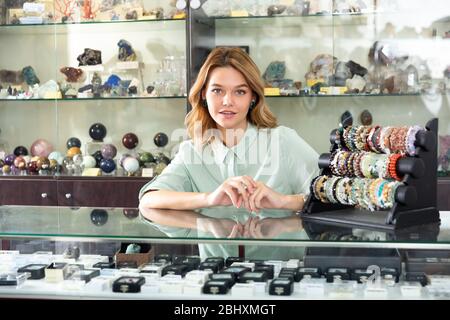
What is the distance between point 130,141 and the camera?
440 cm

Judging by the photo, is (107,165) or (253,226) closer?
(253,226)

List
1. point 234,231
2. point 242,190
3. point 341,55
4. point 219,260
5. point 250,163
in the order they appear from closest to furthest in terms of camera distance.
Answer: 1. point 234,231
2. point 219,260
3. point 242,190
4. point 250,163
5. point 341,55

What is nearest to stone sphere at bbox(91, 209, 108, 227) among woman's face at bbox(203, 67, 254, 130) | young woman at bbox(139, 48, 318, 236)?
young woman at bbox(139, 48, 318, 236)

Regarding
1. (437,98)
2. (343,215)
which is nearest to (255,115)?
(343,215)

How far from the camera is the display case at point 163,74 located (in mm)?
4090

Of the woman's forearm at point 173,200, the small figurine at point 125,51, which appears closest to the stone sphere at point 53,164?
the small figurine at point 125,51

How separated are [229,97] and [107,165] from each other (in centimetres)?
167

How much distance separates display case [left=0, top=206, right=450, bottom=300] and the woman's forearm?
0.92 ft

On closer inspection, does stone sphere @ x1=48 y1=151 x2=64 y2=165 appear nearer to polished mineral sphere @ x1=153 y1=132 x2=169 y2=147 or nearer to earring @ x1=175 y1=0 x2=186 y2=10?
polished mineral sphere @ x1=153 y1=132 x2=169 y2=147

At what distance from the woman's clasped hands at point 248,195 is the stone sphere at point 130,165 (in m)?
2.30

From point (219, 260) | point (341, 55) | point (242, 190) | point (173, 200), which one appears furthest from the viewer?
point (341, 55)

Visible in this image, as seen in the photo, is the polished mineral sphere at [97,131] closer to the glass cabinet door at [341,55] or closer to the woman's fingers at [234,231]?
the glass cabinet door at [341,55]

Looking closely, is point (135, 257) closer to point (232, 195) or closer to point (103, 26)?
point (232, 195)

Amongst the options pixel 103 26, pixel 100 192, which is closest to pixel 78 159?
pixel 100 192
